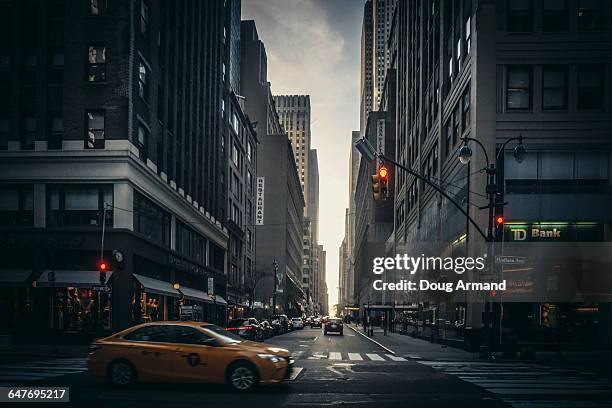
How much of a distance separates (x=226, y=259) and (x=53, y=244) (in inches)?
1462

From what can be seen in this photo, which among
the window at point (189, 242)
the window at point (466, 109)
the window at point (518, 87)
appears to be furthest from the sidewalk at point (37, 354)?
the window at point (518, 87)

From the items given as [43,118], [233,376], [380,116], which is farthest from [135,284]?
[380,116]

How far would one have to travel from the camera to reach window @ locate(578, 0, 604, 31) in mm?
32250

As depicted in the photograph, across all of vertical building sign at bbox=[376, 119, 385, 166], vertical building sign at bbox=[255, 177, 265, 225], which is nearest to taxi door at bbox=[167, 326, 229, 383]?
vertical building sign at bbox=[255, 177, 265, 225]

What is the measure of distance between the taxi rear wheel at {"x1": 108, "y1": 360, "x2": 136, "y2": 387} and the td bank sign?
23677 mm

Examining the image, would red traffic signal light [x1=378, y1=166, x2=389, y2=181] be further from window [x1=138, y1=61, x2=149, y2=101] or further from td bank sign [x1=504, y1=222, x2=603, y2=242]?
window [x1=138, y1=61, x2=149, y2=101]

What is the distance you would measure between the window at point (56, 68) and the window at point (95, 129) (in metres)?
2.77

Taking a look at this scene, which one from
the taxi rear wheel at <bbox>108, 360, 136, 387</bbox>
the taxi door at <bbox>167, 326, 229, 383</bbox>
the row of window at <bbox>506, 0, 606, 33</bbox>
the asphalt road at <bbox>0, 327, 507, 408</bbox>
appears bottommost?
the asphalt road at <bbox>0, 327, 507, 408</bbox>

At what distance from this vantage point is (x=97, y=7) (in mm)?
33750

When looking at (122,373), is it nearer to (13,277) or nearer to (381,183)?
(381,183)

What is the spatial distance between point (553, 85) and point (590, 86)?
1881 mm

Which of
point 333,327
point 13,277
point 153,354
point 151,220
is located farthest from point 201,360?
point 333,327

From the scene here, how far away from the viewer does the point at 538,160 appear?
3209 centimetres

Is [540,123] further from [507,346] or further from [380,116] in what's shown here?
[380,116]
